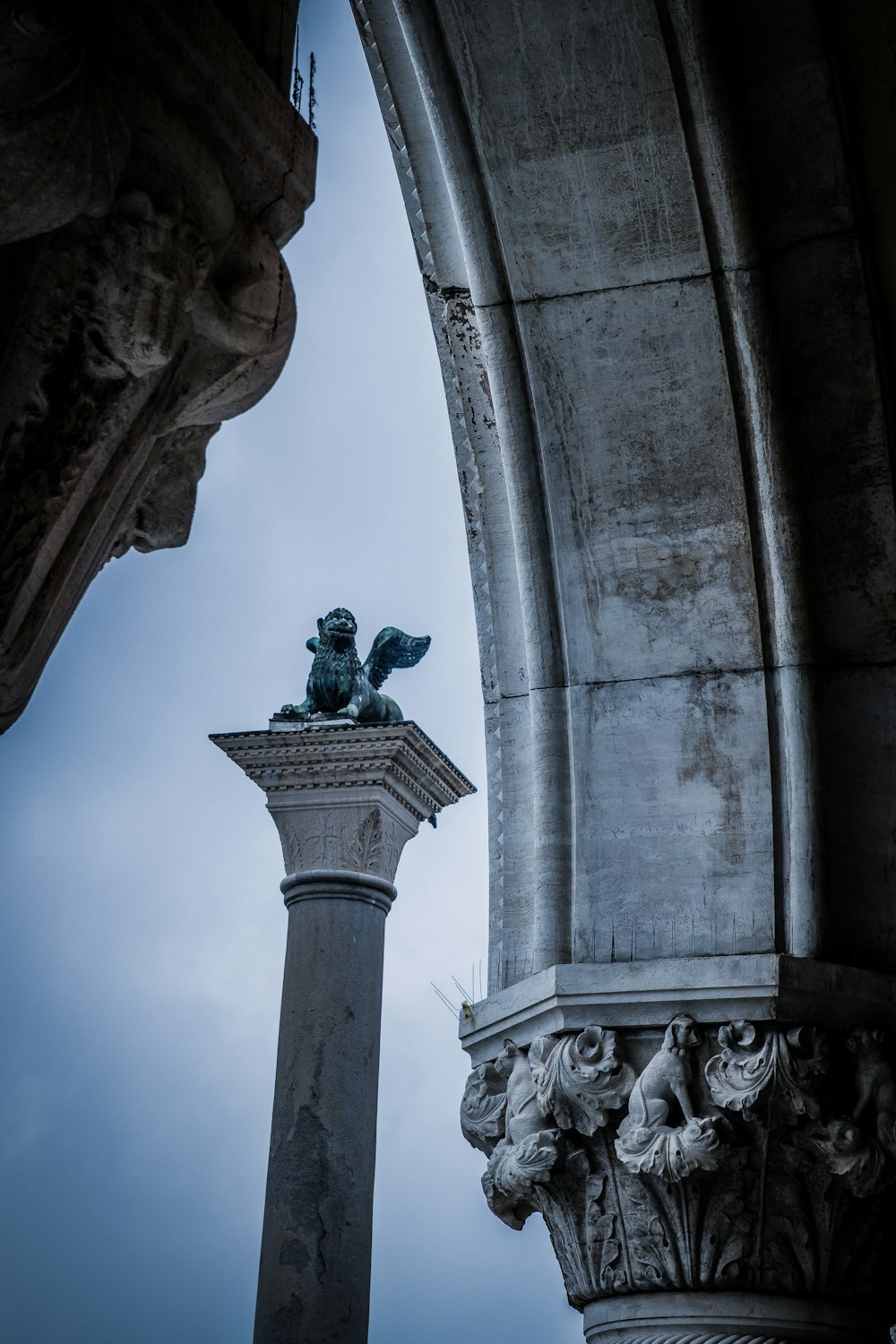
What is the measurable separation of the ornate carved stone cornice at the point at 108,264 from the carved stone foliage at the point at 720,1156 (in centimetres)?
146

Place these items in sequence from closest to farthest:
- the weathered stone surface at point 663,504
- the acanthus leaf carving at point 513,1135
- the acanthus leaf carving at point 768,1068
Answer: the acanthus leaf carving at point 768,1068 → the acanthus leaf carving at point 513,1135 → the weathered stone surface at point 663,504

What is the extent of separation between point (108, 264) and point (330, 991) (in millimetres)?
5473

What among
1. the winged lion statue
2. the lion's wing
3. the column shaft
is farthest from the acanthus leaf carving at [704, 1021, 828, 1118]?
the lion's wing

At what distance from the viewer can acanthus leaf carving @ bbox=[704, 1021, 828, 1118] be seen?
2.77m

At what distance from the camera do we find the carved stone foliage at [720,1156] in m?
2.78

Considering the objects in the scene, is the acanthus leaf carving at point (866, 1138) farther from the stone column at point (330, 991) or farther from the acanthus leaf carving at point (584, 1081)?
the stone column at point (330, 991)

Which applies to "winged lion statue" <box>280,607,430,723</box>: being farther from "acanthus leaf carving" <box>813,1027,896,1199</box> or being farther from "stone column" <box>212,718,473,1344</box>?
"acanthus leaf carving" <box>813,1027,896,1199</box>

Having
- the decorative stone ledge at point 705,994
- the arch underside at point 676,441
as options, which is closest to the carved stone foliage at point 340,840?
the arch underside at point 676,441

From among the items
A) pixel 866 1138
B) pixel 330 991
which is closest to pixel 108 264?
pixel 866 1138

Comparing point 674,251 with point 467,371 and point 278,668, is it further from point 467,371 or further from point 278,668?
point 278,668

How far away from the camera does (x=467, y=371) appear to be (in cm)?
351

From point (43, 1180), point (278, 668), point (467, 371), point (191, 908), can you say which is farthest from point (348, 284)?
point (467, 371)

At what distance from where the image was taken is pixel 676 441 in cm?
328

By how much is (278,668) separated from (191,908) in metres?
2.91
